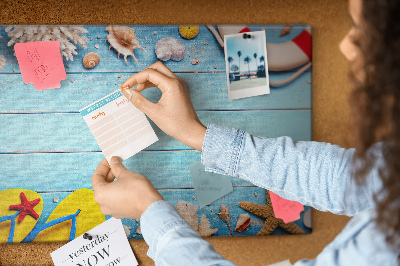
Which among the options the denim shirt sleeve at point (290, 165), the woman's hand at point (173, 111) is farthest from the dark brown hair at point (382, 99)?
the woman's hand at point (173, 111)

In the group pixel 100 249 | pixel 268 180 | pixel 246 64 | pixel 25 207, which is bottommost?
pixel 100 249

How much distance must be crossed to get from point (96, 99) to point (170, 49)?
0.23m

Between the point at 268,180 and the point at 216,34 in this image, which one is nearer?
the point at 268,180

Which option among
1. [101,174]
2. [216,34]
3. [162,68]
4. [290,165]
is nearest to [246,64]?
[216,34]

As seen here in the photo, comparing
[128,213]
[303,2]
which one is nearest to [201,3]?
[303,2]

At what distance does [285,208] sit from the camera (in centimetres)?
88

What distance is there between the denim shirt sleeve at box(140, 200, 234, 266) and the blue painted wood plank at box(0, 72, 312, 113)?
364 mm

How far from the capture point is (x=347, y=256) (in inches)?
16.2

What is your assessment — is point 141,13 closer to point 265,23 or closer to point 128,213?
point 265,23

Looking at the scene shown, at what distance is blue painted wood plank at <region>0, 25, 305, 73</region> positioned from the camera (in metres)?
0.81

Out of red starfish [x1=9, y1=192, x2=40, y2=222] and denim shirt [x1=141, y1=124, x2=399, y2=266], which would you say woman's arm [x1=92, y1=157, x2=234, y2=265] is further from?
red starfish [x1=9, y1=192, x2=40, y2=222]

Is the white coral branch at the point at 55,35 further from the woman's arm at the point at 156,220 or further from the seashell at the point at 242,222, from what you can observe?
the seashell at the point at 242,222

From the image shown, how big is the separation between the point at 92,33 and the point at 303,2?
1.86 feet

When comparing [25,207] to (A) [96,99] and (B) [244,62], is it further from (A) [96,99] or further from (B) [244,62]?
(B) [244,62]
